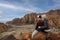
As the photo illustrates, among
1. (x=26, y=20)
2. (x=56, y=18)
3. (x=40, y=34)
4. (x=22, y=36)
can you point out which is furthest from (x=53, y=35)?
(x=26, y=20)

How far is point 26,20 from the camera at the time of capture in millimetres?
49219

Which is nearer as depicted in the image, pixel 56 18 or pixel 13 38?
pixel 13 38

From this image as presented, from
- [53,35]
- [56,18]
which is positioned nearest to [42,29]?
[53,35]

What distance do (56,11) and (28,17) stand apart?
766 cm

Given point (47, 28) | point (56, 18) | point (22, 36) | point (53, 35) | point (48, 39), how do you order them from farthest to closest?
1. point (56, 18)
2. point (22, 36)
3. point (53, 35)
4. point (48, 39)
5. point (47, 28)

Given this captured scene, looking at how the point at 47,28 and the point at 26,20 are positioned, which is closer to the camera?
the point at 47,28

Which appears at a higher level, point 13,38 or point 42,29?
point 42,29

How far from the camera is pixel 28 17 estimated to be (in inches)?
2002

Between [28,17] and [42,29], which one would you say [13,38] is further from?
[28,17]

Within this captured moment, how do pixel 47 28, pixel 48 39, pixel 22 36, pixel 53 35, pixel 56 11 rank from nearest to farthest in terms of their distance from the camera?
pixel 47 28 < pixel 48 39 < pixel 53 35 < pixel 22 36 < pixel 56 11

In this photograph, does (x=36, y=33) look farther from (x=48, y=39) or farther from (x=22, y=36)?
(x=22, y=36)

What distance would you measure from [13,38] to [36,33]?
5.76 m

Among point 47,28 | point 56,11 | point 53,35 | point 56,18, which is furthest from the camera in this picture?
point 56,11

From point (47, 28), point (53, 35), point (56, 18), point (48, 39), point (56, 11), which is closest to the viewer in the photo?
point (47, 28)
